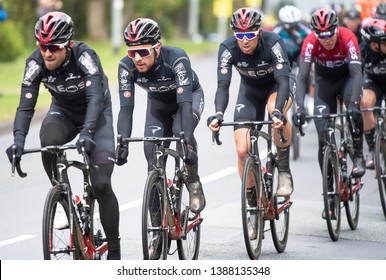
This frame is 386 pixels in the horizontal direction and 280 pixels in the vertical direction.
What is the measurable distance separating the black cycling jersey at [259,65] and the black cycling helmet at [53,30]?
2203 mm

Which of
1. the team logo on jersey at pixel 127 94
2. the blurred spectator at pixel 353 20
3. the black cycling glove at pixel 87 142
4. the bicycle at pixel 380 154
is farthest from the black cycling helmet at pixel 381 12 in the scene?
the black cycling glove at pixel 87 142

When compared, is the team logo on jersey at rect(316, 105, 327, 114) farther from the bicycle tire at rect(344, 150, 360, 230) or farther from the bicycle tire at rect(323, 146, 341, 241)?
the bicycle tire at rect(323, 146, 341, 241)

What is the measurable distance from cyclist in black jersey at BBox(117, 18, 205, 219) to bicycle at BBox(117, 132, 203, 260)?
13cm

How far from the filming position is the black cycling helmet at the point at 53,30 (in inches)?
346

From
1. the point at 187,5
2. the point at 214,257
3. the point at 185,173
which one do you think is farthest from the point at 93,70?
the point at 187,5

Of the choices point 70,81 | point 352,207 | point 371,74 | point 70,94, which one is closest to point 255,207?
point 70,94

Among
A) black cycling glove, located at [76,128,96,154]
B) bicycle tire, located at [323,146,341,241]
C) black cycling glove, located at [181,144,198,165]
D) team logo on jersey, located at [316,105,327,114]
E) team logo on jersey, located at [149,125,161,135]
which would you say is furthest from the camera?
team logo on jersey, located at [316,105,327,114]

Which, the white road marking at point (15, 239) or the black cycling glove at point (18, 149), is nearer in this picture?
the black cycling glove at point (18, 149)

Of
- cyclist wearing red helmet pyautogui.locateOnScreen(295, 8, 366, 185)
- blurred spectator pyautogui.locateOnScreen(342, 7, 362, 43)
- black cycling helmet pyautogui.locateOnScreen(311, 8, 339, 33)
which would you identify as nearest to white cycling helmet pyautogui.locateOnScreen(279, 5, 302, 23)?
blurred spectator pyautogui.locateOnScreen(342, 7, 362, 43)

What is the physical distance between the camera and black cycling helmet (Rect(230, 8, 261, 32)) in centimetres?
1070

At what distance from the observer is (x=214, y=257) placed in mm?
10500

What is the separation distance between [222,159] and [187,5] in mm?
64264

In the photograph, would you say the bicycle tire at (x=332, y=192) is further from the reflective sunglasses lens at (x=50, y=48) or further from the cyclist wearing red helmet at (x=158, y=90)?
the reflective sunglasses lens at (x=50, y=48)
